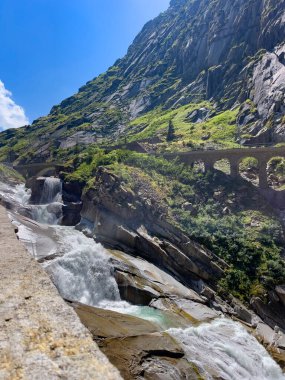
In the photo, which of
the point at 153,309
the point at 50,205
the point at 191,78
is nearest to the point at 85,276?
the point at 153,309

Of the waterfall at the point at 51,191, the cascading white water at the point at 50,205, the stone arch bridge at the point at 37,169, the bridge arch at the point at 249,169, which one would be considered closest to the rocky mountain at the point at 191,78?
the bridge arch at the point at 249,169

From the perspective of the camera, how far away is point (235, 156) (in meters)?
48.4

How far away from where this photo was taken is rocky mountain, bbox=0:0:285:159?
255 ft

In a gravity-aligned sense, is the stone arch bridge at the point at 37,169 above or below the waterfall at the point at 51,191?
above

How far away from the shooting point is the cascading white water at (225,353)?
18.0 meters

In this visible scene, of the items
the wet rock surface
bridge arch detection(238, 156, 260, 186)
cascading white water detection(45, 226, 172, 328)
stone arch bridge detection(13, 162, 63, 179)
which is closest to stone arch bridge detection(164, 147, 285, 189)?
bridge arch detection(238, 156, 260, 186)

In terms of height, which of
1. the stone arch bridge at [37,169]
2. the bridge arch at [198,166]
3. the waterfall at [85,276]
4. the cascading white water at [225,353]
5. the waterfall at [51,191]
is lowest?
the cascading white water at [225,353]

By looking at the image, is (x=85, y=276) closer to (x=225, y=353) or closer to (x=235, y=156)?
(x=225, y=353)

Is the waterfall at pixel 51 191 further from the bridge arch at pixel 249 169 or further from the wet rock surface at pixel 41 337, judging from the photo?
the wet rock surface at pixel 41 337

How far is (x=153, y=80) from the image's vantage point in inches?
5458

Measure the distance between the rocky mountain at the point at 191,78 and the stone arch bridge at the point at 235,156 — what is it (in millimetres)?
14523

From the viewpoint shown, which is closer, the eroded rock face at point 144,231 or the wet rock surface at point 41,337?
the wet rock surface at point 41,337

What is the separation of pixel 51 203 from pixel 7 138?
114 metres

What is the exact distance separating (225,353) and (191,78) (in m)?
112
